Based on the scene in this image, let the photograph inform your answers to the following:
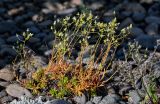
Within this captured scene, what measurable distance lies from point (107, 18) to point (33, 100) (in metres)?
2.61

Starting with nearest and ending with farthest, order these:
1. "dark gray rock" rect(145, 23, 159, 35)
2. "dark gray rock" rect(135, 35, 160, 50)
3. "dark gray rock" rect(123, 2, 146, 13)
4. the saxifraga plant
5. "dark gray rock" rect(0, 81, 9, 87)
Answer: the saxifraga plant < "dark gray rock" rect(0, 81, 9, 87) < "dark gray rock" rect(135, 35, 160, 50) < "dark gray rock" rect(145, 23, 159, 35) < "dark gray rock" rect(123, 2, 146, 13)

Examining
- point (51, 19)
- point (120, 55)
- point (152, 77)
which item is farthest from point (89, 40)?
point (152, 77)

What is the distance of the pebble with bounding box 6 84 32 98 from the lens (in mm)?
5141

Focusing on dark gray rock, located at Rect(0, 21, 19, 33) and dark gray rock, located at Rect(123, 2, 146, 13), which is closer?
dark gray rock, located at Rect(0, 21, 19, 33)

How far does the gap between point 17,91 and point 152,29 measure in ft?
7.77

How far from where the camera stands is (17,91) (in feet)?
17.0

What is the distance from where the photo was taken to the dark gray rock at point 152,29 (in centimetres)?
671

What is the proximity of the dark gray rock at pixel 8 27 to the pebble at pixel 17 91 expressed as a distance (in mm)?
1610

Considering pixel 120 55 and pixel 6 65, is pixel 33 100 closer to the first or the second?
pixel 6 65

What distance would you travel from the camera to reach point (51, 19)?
23.5 feet

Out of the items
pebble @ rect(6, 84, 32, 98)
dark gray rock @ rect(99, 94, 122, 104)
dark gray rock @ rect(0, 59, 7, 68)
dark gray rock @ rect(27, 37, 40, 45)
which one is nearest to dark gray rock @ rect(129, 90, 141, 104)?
dark gray rock @ rect(99, 94, 122, 104)

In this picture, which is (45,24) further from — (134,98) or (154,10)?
(134,98)

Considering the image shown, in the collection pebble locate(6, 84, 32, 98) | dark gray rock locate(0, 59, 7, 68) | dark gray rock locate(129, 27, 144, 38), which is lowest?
pebble locate(6, 84, 32, 98)

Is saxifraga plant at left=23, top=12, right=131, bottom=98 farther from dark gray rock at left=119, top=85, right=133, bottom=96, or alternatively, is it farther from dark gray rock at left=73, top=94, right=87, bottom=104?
dark gray rock at left=119, top=85, right=133, bottom=96
